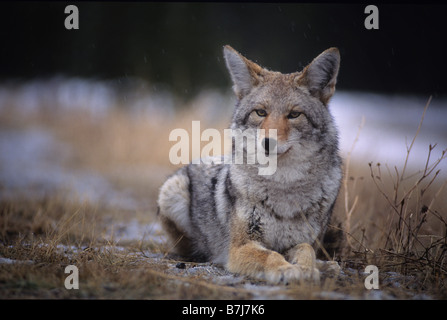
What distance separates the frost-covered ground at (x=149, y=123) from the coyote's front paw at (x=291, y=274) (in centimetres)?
8

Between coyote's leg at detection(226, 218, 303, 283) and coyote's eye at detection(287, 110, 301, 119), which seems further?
coyote's eye at detection(287, 110, 301, 119)

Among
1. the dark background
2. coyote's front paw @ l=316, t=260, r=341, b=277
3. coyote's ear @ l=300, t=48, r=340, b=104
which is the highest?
the dark background

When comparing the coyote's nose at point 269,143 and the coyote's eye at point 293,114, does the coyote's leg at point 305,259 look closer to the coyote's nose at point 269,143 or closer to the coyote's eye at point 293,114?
the coyote's nose at point 269,143

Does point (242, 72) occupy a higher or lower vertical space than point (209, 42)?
lower

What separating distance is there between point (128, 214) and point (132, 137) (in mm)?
4710

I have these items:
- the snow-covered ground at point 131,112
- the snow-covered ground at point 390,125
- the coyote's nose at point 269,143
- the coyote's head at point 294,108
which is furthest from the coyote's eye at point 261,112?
the snow-covered ground at point 390,125

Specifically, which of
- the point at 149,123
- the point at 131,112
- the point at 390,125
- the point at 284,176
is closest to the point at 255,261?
the point at 284,176

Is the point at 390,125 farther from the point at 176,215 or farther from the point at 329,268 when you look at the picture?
the point at 329,268

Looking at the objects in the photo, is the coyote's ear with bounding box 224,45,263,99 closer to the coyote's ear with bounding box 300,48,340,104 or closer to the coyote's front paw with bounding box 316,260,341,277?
the coyote's ear with bounding box 300,48,340,104

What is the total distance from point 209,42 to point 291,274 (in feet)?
42.2

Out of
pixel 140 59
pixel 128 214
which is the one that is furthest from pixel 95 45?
pixel 128 214

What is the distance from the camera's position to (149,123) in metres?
11.3

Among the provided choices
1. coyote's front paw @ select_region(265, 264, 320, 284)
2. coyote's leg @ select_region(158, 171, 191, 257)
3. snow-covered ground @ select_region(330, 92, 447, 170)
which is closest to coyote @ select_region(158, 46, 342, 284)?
coyote's front paw @ select_region(265, 264, 320, 284)

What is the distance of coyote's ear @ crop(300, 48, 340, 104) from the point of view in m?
3.82
